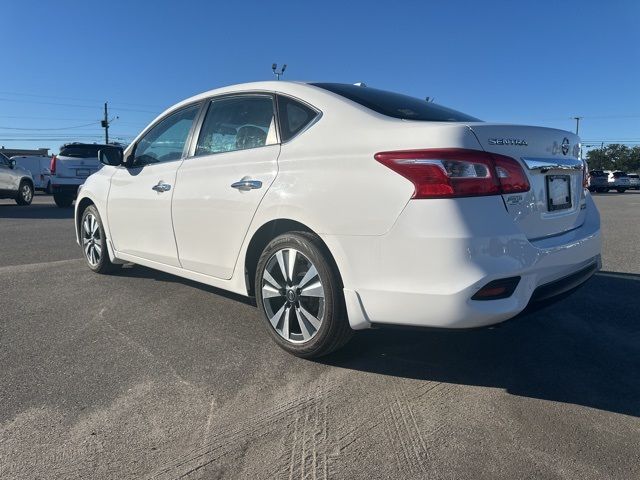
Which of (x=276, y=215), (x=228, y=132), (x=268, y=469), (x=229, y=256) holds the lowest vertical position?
(x=268, y=469)

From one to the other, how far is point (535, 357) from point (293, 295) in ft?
5.09

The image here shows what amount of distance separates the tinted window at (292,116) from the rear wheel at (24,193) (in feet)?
48.8

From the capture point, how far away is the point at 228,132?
3885 millimetres

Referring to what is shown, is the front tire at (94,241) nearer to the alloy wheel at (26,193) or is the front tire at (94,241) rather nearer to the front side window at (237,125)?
Answer: the front side window at (237,125)

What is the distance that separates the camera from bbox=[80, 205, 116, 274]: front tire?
5.36m

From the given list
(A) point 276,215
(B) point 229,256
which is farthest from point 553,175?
(B) point 229,256

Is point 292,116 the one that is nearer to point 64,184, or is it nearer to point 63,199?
point 64,184

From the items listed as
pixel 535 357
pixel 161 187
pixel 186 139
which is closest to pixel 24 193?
pixel 161 187

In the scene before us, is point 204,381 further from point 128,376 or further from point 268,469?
point 268,469

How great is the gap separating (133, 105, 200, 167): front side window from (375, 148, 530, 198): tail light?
7.34 ft

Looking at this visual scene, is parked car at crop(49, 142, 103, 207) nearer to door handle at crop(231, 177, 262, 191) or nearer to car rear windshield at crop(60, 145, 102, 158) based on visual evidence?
car rear windshield at crop(60, 145, 102, 158)

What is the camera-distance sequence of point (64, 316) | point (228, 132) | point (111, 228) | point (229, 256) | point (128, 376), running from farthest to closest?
point (111, 228), point (64, 316), point (228, 132), point (229, 256), point (128, 376)

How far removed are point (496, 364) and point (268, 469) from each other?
1.65m

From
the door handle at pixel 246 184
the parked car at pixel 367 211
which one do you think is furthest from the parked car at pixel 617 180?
the door handle at pixel 246 184
